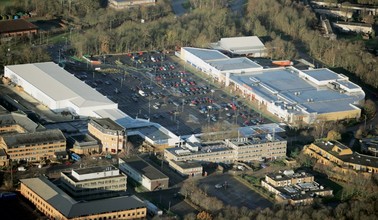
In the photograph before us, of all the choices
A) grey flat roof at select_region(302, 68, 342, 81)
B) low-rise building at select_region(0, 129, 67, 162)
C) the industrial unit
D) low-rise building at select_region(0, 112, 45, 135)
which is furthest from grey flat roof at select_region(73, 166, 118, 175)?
grey flat roof at select_region(302, 68, 342, 81)

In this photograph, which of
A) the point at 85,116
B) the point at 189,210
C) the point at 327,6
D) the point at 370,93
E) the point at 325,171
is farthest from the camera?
the point at 327,6

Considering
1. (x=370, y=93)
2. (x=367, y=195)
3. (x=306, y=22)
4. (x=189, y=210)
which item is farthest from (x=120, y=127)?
(x=306, y=22)

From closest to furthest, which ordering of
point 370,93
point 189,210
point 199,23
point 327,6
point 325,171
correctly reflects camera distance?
point 189,210 → point 325,171 → point 370,93 → point 199,23 → point 327,6

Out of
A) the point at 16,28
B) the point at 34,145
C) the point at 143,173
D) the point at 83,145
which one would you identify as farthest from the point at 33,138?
the point at 16,28

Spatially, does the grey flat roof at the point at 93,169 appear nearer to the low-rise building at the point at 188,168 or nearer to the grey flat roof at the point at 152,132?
the low-rise building at the point at 188,168

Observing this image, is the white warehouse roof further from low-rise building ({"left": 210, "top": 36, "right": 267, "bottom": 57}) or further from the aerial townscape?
low-rise building ({"left": 210, "top": 36, "right": 267, "bottom": 57})

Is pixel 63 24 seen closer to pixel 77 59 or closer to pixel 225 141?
pixel 77 59

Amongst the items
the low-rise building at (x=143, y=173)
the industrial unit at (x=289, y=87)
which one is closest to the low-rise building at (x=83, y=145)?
the low-rise building at (x=143, y=173)
